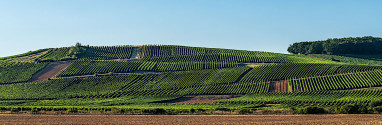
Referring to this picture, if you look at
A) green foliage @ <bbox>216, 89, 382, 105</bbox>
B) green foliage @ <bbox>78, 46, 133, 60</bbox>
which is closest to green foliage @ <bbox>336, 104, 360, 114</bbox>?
green foliage @ <bbox>216, 89, 382, 105</bbox>

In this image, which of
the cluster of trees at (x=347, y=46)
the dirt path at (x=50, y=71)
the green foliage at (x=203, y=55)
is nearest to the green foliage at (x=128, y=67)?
the dirt path at (x=50, y=71)

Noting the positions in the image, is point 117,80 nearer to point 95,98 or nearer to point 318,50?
point 95,98

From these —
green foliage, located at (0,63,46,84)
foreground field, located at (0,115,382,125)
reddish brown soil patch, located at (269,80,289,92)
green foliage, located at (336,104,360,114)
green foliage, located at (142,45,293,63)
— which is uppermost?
green foliage, located at (142,45,293,63)

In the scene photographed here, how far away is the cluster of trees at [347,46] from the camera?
171 metres

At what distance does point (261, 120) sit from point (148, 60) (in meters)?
94.0

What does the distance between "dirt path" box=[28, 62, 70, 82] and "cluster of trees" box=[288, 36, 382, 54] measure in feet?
289

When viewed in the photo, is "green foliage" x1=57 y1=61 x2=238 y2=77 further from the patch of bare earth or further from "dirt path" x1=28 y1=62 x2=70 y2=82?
the patch of bare earth

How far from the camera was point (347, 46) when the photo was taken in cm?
17112

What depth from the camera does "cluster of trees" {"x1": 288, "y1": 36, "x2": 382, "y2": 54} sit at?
561 feet

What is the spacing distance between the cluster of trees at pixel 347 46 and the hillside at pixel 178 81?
16.3m

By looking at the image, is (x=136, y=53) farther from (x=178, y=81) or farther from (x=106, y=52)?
(x=178, y=81)

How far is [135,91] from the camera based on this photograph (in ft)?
356

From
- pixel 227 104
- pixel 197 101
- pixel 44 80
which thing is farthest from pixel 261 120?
pixel 44 80

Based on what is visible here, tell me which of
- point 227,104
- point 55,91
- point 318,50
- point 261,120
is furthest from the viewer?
point 318,50
